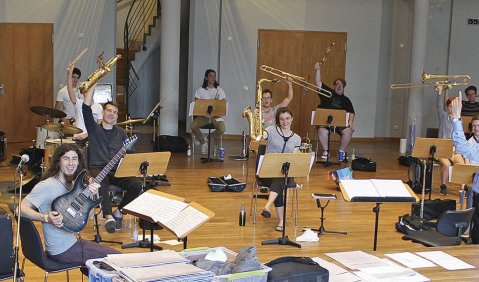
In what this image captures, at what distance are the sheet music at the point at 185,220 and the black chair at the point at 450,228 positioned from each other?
2.48 m

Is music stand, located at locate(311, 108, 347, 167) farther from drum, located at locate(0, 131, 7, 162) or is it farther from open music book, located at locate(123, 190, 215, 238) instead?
open music book, located at locate(123, 190, 215, 238)

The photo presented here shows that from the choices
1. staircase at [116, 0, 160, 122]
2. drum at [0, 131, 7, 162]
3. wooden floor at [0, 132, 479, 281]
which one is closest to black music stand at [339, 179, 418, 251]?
wooden floor at [0, 132, 479, 281]

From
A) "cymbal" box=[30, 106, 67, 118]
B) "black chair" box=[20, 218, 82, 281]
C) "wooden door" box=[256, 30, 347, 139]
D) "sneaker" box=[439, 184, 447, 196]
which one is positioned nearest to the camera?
"black chair" box=[20, 218, 82, 281]

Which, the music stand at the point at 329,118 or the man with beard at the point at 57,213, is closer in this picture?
the man with beard at the point at 57,213

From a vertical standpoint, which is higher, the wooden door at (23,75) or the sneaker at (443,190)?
the wooden door at (23,75)

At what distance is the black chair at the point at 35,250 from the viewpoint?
5.36 metres

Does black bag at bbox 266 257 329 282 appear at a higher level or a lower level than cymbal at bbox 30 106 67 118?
lower

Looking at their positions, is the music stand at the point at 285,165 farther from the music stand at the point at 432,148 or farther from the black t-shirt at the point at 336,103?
the black t-shirt at the point at 336,103

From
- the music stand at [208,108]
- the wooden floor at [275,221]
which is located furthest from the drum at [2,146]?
the music stand at [208,108]

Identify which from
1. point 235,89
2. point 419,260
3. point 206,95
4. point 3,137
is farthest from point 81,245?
point 235,89

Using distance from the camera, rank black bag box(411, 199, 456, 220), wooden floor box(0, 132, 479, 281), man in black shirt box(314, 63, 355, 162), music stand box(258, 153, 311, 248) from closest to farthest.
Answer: wooden floor box(0, 132, 479, 281), music stand box(258, 153, 311, 248), black bag box(411, 199, 456, 220), man in black shirt box(314, 63, 355, 162)

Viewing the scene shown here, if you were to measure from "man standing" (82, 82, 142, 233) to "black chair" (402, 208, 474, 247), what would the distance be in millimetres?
3081

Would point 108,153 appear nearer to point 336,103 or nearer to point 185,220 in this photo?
point 185,220

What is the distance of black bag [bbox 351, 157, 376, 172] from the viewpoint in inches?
513
